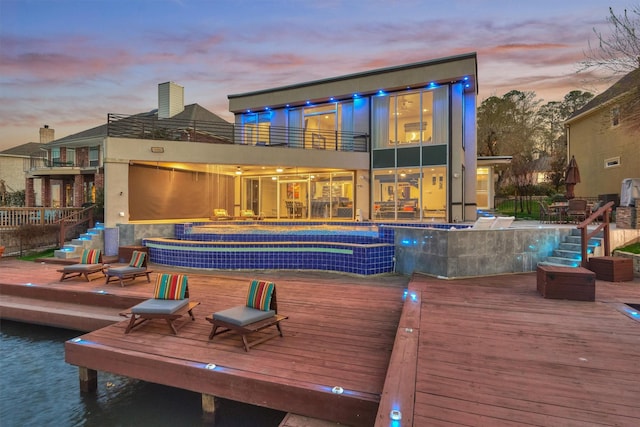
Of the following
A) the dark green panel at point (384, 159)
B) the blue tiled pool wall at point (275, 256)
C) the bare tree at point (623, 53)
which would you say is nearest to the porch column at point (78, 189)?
the blue tiled pool wall at point (275, 256)

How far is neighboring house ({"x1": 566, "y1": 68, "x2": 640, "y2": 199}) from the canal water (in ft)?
50.7

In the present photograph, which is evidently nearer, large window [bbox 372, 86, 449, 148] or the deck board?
the deck board

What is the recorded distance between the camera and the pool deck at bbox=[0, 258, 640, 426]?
8.66 ft

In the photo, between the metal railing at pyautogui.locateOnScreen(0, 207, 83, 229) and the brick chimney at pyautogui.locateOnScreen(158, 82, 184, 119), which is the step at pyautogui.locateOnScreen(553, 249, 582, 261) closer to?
the metal railing at pyautogui.locateOnScreen(0, 207, 83, 229)

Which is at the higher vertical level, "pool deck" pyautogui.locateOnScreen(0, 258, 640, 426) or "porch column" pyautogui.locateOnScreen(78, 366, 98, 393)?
"pool deck" pyautogui.locateOnScreen(0, 258, 640, 426)

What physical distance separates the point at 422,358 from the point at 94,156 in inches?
1134

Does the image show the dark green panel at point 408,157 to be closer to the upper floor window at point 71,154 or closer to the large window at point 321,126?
the large window at point 321,126

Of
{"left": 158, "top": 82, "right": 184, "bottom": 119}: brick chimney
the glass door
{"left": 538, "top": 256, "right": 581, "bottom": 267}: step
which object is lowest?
{"left": 538, "top": 256, "right": 581, "bottom": 267}: step

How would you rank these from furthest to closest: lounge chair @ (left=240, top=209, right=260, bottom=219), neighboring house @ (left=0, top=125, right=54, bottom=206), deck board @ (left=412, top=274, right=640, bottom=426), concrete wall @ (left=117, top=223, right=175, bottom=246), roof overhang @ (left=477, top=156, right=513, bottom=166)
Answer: neighboring house @ (left=0, top=125, right=54, bottom=206) → lounge chair @ (left=240, top=209, right=260, bottom=219) → roof overhang @ (left=477, top=156, right=513, bottom=166) → concrete wall @ (left=117, top=223, right=175, bottom=246) → deck board @ (left=412, top=274, right=640, bottom=426)

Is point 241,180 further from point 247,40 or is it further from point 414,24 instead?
point 414,24

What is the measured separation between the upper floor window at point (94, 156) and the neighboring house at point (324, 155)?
37.7 feet

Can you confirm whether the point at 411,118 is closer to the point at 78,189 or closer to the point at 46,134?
the point at 78,189

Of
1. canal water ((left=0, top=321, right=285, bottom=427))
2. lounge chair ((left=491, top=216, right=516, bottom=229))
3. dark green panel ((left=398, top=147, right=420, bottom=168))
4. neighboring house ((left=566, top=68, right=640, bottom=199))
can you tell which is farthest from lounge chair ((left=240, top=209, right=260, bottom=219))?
neighboring house ((left=566, top=68, right=640, bottom=199))

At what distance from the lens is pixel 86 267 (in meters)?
8.22
